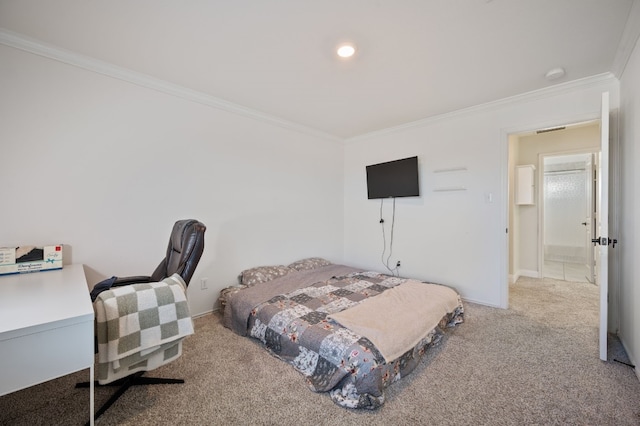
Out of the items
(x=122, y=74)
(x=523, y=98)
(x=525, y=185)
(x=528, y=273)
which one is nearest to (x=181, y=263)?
(x=122, y=74)

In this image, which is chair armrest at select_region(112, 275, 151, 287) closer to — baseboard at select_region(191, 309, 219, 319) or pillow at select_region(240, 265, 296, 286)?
baseboard at select_region(191, 309, 219, 319)

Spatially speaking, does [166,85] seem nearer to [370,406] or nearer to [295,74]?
[295,74]

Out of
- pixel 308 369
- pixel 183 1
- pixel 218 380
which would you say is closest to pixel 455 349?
pixel 308 369

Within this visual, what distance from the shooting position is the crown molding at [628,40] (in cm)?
169

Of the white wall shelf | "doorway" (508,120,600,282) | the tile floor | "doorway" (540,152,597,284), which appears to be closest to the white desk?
"doorway" (508,120,600,282)

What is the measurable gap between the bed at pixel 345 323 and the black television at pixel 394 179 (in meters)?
1.31

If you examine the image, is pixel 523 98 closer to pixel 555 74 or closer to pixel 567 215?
pixel 555 74

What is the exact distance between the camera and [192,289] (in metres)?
2.85

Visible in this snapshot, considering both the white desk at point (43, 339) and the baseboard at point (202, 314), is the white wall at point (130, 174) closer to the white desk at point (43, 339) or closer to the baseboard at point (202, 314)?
the baseboard at point (202, 314)

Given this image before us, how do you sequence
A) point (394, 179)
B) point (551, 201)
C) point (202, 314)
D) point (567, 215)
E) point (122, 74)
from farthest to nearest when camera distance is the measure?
1. point (551, 201)
2. point (567, 215)
3. point (394, 179)
4. point (202, 314)
5. point (122, 74)

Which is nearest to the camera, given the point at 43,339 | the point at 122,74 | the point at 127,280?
the point at 43,339

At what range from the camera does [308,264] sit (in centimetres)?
374

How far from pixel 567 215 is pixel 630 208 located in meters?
4.02

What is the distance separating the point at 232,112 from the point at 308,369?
9.18ft
